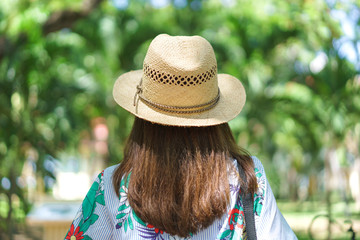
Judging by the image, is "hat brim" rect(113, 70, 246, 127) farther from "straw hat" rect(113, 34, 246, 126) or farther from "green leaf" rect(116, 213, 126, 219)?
"green leaf" rect(116, 213, 126, 219)

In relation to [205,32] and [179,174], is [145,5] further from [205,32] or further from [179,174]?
[179,174]

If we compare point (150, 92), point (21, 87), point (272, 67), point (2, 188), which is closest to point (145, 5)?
point (272, 67)

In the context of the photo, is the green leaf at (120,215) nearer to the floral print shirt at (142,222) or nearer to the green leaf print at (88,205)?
the floral print shirt at (142,222)

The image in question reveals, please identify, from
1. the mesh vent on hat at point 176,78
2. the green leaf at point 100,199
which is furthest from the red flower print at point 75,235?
the mesh vent on hat at point 176,78

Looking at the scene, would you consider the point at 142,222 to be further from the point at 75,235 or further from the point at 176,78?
the point at 176,78

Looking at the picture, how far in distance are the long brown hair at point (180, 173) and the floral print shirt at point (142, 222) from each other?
31 millimetres

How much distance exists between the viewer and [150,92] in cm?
190

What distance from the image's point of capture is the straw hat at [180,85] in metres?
1.85

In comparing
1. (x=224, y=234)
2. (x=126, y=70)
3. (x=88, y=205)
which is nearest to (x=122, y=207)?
(x=88, y=205)

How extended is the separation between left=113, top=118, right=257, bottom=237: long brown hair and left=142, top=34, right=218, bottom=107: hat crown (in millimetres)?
108

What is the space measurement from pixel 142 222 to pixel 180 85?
0.48 meters

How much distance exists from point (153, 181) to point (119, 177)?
0.47 ft

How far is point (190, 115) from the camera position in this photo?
1.86 metres

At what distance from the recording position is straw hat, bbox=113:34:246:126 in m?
1.85
